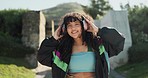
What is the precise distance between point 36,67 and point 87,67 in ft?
39.6

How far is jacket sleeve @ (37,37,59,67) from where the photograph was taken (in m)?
3.51

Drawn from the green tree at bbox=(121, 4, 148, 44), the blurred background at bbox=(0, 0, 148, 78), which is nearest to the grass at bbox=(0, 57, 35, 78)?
the blurred background at bbox=(0, 0, 148, 78)

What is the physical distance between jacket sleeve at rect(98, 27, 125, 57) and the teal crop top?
185mm

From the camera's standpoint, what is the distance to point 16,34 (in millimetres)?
17219

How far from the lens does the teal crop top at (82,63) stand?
3.36 metres

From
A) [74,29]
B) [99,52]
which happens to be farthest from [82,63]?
[74,29]

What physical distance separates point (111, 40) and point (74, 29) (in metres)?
0.37

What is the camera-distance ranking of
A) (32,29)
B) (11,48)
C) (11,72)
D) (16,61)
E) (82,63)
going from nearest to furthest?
(82,63)
(11,72)
(16,61)
(11,48)
(32,29)

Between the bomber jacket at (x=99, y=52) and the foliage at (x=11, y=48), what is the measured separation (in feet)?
38.5

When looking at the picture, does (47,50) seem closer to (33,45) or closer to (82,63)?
(82,63)

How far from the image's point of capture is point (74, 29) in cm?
342

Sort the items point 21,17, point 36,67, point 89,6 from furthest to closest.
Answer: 1. point 89,6
2. point 21,17
3. point 36,67

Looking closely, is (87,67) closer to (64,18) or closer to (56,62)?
(56,62)

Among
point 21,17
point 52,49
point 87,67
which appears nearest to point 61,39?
point 52,49
